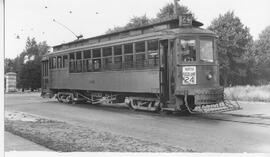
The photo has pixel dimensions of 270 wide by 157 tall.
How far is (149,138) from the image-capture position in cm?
915

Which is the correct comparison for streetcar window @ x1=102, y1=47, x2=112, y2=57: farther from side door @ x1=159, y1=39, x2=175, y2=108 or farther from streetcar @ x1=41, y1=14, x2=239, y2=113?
side door @ x1=159, y1=39, x2=175, y2=108

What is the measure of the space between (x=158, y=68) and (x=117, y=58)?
2463mm

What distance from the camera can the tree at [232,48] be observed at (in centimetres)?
3112

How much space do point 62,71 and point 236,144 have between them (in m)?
13.2

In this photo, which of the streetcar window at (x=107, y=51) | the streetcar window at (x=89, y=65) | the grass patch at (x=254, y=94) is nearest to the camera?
the streetcar window at (x=107, y=51)

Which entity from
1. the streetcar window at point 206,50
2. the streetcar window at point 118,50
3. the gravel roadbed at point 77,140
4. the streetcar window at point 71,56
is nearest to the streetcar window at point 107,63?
the streetcar window at point 118,50

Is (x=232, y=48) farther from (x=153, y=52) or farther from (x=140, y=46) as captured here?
(x=153, y=52)

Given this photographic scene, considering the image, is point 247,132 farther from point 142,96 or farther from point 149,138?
point 142,96

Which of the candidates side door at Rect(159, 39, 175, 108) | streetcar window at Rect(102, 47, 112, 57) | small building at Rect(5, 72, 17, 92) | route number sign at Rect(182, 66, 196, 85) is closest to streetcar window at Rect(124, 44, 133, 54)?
streetcar window at Rect(102, 47, 112, 57)

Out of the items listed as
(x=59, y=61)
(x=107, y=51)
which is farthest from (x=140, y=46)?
(x=59, y=61)

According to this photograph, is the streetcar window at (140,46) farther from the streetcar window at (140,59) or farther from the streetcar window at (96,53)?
the streetcar window at (96,53)

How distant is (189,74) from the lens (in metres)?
12.8

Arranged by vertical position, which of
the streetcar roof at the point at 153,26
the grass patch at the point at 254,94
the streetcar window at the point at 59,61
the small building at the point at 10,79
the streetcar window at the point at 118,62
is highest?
the streetcar roof at the point at 153,26

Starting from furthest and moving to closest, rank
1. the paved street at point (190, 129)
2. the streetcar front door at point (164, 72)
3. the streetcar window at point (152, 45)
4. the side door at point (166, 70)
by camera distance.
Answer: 1. the streetcar window at point (152, 45)
2. the streetcar front door at point (164, 72)
3. the side door at point (166, 70)
4. the paved street at point (190, 129)
